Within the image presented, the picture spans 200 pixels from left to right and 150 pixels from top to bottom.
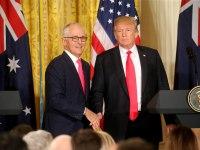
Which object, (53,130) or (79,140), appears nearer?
(79,140)

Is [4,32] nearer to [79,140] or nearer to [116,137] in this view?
[116,137]

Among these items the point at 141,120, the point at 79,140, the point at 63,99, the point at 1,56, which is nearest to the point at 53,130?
the point at 63,99

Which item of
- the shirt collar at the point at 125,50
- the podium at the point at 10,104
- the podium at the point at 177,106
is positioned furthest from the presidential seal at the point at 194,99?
the podium at the point at 10,104

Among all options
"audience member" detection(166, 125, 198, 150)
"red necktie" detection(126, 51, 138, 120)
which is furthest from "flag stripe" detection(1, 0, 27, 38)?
"audience member" detection(166, 125, 198, 150)

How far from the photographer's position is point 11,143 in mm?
2908

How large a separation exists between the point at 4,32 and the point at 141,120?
8.03ft

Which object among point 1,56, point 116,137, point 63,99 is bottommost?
point 116,137

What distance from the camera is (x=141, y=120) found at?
5.72 m

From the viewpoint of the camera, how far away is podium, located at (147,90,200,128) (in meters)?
5.24

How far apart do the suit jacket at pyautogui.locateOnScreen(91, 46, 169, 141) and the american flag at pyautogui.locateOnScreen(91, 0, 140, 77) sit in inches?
65.1

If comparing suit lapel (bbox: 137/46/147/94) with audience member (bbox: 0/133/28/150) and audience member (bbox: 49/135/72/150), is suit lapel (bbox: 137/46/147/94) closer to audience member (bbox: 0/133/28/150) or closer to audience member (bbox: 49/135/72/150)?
audience member (bbox: 49/135/72/150)

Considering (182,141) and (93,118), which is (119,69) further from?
(182,141)

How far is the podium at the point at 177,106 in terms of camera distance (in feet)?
17.2

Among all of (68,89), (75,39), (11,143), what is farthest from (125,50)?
(11,143)
